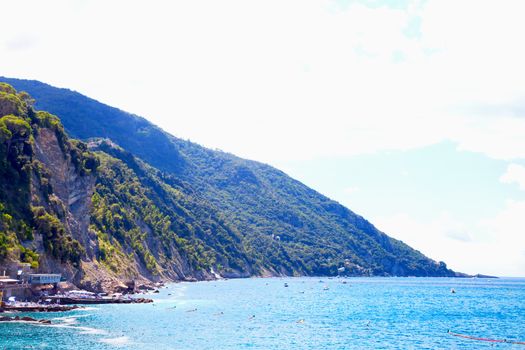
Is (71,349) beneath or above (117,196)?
beneath

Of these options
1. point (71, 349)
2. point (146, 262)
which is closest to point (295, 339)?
point (71, 349)

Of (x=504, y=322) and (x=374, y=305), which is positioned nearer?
(x=504, y=322)

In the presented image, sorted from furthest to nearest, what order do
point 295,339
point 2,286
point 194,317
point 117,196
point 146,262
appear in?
point 117,196 < point 146,262 < point 194,317 < point 2,286 < point 295,339

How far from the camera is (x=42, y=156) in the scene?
119250mm

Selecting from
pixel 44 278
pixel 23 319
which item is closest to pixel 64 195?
pixel 44 278

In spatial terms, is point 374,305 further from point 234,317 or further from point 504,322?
point 234,317

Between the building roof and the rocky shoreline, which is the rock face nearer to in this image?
the building roof

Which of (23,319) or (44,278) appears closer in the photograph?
(23,319)

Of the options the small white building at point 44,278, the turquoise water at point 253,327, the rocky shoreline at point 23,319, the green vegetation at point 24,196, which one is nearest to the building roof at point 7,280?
the green vegetation at point 24,196

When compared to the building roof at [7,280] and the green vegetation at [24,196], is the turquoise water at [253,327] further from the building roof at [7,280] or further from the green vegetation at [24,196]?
the green vegetation at [24,196]

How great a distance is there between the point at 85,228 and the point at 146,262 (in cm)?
4134

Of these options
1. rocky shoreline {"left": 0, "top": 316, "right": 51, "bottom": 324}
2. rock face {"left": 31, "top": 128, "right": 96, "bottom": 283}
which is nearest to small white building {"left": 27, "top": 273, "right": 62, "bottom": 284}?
rock face {"left": 31, "top": 128, "right": 96, "bottom": 283}

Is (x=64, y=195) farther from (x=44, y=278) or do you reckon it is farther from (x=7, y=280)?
(x=7, y=280)

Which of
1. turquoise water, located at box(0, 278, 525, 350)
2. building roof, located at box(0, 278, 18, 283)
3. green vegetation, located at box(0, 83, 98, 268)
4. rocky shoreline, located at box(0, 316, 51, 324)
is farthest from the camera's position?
green vegetation, located at box(0, 83, 98, 268)
